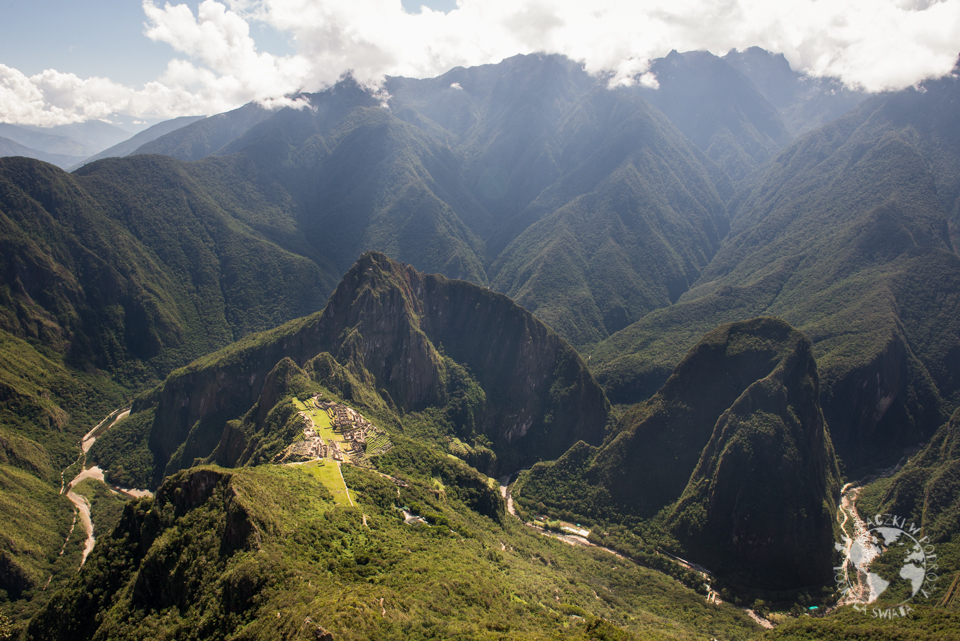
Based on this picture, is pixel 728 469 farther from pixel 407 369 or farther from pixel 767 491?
pixel 407 369

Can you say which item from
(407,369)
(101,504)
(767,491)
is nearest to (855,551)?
(767,491)

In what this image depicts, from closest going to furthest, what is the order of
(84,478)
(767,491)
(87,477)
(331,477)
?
(331,477)
(767,491)
(84,478)
(87,477)

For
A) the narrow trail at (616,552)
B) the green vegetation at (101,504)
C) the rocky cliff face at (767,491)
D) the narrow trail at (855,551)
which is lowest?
the green vegetation at (101,504)

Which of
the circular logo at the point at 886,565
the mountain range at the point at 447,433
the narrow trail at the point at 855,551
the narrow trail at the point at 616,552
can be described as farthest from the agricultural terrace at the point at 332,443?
the circular logo at the point at 886,565

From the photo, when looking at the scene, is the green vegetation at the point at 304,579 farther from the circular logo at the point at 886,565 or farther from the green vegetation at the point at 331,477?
the circular logo at the point at 886,565

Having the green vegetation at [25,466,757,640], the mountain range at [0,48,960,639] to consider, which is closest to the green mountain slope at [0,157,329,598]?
the mountain range at [0,48,960,639]

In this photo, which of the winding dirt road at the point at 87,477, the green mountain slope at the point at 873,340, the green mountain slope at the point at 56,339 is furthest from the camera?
the green mountain slope at the point at 873,340

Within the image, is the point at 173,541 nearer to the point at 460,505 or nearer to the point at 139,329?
the point at 460,505

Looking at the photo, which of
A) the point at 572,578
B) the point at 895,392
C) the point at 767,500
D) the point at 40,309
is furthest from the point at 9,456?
the point at 895,392
